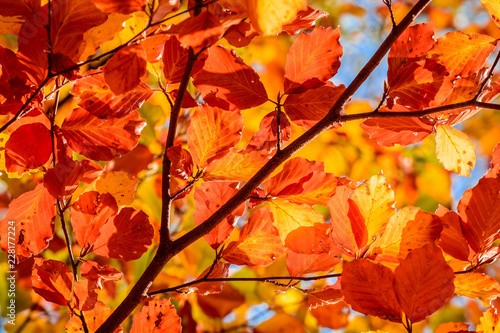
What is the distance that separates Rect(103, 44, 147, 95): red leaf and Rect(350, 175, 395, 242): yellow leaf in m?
0.24

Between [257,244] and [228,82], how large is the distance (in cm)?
18

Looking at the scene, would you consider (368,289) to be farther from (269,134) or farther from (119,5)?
(119,5)

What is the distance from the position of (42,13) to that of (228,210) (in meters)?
0.24

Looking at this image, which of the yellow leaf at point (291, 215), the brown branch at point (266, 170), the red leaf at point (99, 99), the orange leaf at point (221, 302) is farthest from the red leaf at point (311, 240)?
the orange leaf at point (221, 302)

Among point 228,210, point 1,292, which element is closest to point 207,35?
point 228,210

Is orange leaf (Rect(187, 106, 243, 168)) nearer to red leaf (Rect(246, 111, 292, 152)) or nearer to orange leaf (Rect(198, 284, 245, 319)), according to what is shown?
red leaf (Rect(246, 111, 292, 152))

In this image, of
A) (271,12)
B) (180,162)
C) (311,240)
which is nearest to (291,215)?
(311,240)

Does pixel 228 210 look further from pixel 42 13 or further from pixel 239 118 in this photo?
pixel 42 13

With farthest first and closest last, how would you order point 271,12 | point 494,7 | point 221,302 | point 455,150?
point 221,302
point 455,150
point 494,7
point 271,12

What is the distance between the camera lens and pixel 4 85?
0.39 metres

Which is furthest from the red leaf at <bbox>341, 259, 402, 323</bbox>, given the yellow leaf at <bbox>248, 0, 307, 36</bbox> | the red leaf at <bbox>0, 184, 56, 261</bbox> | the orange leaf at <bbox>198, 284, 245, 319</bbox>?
the orange leaf at <bbox>198, 284, 245, 319</bbox>

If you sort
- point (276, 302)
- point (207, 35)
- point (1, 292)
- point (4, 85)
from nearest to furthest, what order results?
point (207, 35) → point (4, 85) → point (1, 292) → point (276, 302)

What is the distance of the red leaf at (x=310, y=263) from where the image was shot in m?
0.48

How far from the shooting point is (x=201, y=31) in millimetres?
285
